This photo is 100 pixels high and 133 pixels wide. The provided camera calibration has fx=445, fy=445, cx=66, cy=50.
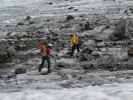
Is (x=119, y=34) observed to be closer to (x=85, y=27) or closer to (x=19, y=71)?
(x=85, y=27)

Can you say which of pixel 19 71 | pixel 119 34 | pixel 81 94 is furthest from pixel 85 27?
pixel 81 94

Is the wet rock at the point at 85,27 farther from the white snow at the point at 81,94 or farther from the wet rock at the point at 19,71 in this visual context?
the white snow at the point at 81,94

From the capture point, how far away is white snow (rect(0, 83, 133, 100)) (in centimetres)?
1426

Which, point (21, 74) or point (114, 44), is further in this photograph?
point (114, 44)

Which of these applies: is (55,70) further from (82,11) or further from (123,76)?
(82,11)

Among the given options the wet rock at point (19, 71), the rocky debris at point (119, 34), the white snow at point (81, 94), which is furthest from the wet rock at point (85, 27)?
the white snow at point (81, 94)

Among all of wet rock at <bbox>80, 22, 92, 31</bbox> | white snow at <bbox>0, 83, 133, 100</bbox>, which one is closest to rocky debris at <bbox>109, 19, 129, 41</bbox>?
wet rock at <bbox>80, 22, 92, 31</bbox>

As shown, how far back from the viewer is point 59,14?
3925 cm

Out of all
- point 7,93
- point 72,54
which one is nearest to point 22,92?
point 7,93

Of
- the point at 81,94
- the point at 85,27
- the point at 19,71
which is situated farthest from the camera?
the point at 85,27

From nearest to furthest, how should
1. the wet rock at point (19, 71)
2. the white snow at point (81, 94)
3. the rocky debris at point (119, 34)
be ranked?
the white snow at point (81, 94)
the wet rock at point (19, 71)
the rocky debris at point (119, 34)

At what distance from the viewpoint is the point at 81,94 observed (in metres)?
14.7

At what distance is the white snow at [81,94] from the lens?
14.3 meters

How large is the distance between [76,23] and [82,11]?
8.71 meters
